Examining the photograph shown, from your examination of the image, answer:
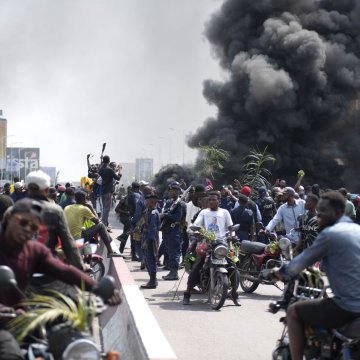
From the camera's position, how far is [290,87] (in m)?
46.7

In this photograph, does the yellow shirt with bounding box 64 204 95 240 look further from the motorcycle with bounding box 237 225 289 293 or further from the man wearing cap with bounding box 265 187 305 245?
the man wearing cap with bounding box 265 187 305 245

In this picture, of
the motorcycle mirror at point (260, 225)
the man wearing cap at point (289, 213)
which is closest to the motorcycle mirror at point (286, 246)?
the man wearing cap at point (289, 213)

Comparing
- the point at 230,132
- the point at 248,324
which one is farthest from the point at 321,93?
the point at 248,324

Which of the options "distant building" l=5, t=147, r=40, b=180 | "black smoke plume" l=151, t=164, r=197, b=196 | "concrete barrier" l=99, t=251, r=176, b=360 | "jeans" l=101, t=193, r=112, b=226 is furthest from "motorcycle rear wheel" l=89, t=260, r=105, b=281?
"distant building" l=5, t=147, r=40, b=180

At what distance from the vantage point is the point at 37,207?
17.0ft

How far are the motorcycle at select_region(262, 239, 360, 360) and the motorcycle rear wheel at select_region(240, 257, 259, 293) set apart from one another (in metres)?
7.15

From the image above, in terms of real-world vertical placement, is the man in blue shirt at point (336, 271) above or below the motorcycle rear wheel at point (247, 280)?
above

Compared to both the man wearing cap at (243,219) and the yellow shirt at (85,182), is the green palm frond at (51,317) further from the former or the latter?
the yellow shirt at (85,182)

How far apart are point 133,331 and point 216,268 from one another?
4.99 metres

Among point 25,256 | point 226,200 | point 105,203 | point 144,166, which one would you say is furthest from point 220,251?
point 144,166

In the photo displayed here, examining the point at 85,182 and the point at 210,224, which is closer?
the point at 210,224

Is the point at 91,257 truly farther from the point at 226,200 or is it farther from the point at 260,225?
the point at 226,200

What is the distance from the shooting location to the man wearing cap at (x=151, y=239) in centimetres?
1373

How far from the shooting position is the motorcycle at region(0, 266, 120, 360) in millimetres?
4301
